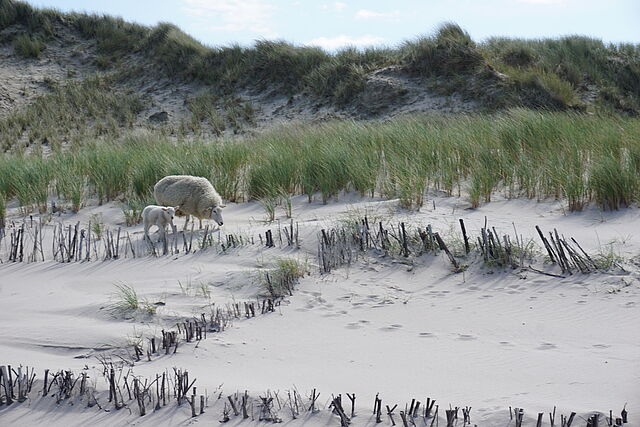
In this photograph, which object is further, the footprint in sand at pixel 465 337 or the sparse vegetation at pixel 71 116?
the sparse vegetation at pixel 71 116

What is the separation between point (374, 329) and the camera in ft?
17.6

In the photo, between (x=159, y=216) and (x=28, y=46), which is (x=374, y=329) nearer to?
(x=159, y=216)

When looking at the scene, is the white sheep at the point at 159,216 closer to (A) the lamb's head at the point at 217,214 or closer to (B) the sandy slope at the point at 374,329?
(A) the lamb's head at the point at 217,214

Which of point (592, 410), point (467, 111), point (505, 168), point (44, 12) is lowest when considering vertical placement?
point (592, 410)

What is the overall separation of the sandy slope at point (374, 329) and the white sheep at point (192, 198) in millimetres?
1442

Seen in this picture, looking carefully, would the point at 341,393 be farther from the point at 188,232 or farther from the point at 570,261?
the point at 188,232

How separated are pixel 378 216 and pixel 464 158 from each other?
2688mm

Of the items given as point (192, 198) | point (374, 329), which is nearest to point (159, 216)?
point (192, 198)

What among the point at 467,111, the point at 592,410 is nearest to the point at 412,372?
the point at 592,410

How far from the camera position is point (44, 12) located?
91.2 feet

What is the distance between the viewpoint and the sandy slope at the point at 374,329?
4273 mm

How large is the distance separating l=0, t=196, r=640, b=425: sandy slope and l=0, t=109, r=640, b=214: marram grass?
1141 millimetres

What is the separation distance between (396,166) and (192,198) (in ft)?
9.51

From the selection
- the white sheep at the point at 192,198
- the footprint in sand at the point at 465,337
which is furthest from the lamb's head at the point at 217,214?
the footprint in sand at the point at 465,337
